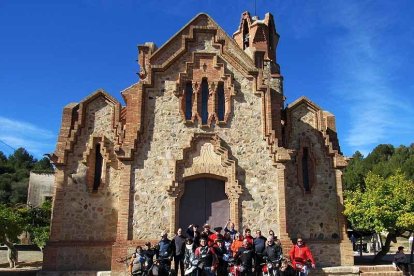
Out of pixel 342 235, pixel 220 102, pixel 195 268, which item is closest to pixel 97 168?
pixel 220 102

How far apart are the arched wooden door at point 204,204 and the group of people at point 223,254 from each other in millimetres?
3268

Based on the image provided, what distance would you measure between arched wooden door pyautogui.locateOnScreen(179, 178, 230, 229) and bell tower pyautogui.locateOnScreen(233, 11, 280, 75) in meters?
14.3

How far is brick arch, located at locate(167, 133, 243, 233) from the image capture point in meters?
16.7

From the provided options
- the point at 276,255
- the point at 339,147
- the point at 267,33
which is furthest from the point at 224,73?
the point at 267,33

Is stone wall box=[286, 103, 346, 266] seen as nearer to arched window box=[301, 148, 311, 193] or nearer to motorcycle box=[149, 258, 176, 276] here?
arched window box=[301, 148, 311, 193]

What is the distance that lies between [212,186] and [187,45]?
21.1 feet

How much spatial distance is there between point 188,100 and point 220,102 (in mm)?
1428

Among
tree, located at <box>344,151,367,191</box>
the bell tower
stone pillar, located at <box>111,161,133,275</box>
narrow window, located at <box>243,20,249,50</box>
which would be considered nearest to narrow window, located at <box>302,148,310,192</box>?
stone pillar, located at <box>111,161,133,275</box>

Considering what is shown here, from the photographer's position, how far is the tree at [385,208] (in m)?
19.2

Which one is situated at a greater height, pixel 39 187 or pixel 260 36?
pixel 260 36

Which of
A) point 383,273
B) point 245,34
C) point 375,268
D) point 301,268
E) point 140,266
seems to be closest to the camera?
point 301,268

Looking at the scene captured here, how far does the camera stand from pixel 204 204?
56.2 feet

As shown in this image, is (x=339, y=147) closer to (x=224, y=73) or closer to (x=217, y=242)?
(x=224, y=73)

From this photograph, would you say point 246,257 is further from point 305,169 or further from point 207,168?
point 305,169
